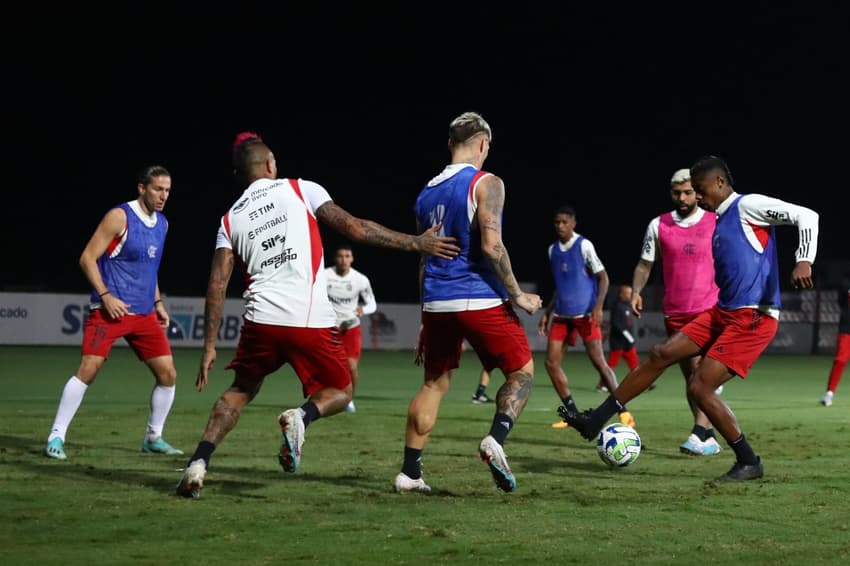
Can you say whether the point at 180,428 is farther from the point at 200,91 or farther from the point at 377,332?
the point at 200,91

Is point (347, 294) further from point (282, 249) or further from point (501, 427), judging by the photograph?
point (501, 427)

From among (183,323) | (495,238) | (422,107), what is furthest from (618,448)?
(422,107)

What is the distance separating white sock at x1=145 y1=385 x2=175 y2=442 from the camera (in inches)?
402

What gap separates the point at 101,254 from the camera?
32.9ft

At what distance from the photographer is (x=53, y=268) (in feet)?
161

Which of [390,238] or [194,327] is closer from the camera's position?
[390,238]

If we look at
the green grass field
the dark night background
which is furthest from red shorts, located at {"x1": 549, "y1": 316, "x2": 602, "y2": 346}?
the dark night background

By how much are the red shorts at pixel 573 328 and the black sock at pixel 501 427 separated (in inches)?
242

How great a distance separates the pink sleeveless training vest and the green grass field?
1314 mm

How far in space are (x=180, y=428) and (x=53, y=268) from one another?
38.8 metres

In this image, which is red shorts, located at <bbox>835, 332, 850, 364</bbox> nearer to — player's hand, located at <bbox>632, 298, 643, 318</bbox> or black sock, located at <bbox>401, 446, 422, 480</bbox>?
player's hand, located at <bbox>632, 298, 643, 318</bbox>

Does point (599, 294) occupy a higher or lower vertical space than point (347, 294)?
higher

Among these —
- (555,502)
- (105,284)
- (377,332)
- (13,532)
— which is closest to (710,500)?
(555,502)

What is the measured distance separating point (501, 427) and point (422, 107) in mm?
51677
